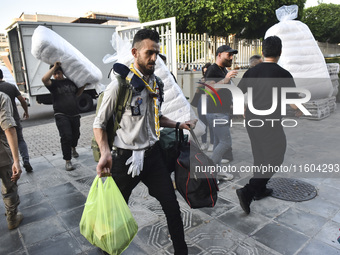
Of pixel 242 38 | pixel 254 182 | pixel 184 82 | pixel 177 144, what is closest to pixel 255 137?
pixel 254 182

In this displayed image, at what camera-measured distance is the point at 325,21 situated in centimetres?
2003

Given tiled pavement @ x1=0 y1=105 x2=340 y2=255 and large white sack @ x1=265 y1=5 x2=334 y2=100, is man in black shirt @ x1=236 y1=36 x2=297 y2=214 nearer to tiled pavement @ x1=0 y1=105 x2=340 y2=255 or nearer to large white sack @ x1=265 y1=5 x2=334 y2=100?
tiled pavement @ x1=0 y1=105 x2=340 y2=255

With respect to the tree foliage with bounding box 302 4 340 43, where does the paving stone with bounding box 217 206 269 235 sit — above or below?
below

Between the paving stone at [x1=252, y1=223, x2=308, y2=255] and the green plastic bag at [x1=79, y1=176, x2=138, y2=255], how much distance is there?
52.4 inches

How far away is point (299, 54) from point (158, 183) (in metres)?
6.73

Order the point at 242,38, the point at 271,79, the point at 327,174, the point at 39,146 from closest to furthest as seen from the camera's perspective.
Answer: the point at 271,79 → the point at 327,174 → the point at 39,146 → the point at 242,38

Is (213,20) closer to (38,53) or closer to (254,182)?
(38,53)

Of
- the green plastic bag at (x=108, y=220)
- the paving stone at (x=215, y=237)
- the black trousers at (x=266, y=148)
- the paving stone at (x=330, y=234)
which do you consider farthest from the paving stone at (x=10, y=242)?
the paving stone at (x=330, y=234)

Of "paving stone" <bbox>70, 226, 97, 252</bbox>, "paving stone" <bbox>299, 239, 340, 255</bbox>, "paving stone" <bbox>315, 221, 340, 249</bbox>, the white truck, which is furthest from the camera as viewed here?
the white truck

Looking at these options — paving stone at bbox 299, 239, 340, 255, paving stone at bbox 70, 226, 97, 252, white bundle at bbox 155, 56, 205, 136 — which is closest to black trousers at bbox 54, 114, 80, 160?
white bundle at bbox 155, 56, 205, 136

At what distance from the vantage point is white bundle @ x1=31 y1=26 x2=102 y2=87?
490 centimetres

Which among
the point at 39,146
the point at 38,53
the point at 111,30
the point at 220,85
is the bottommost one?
the point at 39,146

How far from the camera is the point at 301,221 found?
2859mm

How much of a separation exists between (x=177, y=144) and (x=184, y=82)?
574 cm
